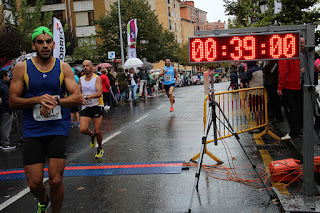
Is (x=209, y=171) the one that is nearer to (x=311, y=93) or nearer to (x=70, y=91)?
(x=311, y=93)

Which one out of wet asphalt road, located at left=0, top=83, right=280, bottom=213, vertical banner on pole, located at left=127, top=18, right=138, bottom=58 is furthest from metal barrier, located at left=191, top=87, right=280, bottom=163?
vertical banner on pole, located at left=127, top=18, right=138, bottom=58

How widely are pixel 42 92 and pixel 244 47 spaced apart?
8.12 feet

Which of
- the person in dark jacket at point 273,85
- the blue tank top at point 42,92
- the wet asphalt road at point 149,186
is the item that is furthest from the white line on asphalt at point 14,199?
the person in dark jacket at point 273,85

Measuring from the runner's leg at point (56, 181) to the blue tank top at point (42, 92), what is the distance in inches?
11.9

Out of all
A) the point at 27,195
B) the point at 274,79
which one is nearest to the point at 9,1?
the point at 274,79

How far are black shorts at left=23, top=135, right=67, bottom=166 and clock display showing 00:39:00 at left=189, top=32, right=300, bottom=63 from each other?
1.99 m

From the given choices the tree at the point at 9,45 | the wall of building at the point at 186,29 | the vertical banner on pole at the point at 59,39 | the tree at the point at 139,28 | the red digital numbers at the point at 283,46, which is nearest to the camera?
the red digital numbers at the point at 283,46

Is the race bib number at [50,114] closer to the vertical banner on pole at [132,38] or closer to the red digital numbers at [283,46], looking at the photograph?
the red digital numbers at [283,46]

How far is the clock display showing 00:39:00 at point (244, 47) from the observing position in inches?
187

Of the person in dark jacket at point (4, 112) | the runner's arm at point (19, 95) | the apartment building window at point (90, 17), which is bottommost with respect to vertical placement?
the person in dark jacket at point (4, 112)

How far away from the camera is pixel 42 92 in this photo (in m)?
4.07

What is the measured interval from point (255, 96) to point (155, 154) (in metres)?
2.56

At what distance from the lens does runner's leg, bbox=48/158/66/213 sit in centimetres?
396

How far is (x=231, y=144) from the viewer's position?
853 cm
